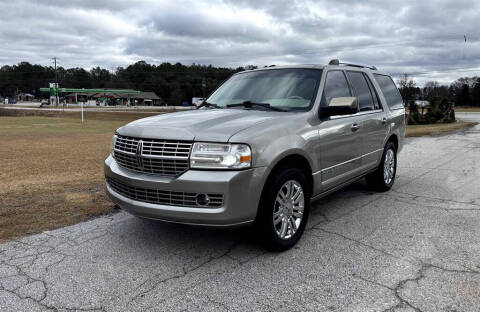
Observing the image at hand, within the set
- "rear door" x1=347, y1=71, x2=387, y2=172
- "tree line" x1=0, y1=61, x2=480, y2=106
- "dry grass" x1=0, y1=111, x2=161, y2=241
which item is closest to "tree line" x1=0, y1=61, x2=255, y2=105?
"tree line" x1=0, y1=61, x2=480, y2=106

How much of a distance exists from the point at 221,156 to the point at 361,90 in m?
3.11

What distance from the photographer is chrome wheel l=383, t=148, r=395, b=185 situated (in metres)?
6.41

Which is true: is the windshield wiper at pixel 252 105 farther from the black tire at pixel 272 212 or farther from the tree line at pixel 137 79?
the tree line at pixel 137 79

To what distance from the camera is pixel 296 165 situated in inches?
163

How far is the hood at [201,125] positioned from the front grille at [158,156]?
59 millimetres

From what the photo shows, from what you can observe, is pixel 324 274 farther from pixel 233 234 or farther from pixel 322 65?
pixel 322 65

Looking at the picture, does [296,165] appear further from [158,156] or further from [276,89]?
[158,156]

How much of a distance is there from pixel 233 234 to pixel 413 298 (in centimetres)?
199

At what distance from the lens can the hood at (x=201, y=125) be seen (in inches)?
141

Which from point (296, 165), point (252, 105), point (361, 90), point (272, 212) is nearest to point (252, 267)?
point (272, 212)

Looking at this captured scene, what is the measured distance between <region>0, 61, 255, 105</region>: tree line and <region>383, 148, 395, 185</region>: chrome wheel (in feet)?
354

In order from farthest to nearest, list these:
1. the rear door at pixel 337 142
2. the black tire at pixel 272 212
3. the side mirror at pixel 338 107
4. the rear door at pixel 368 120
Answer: the rear door at pixel 368 120 → the rear door at pixel 337 142 → the side mirror at pixel 338 107 → the black tire at pixel 272 212

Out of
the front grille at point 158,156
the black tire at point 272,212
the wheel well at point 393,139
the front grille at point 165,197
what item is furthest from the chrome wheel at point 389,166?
the front grille at point 158,156

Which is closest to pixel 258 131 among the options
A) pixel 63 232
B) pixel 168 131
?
pixel 168 131
